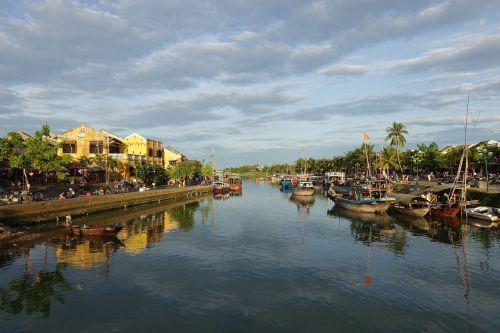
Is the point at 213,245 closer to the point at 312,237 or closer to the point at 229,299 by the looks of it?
the point at 312,237

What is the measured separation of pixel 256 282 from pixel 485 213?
37.2 m

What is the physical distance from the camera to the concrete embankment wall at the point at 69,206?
4138 cm

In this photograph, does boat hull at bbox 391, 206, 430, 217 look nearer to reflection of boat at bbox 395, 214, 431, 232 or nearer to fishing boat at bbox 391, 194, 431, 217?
fishing boat at bbox 391, 194, 431, 217

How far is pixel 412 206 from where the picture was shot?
56406 millimetres

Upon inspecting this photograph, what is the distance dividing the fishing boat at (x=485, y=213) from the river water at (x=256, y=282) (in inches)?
156

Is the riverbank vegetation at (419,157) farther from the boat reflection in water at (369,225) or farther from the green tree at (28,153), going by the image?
the green tree at (28,153)

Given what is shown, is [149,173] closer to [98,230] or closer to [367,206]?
[367,206]

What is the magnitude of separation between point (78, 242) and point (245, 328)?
25255mm

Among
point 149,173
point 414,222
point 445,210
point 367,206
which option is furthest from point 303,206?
point 149,173

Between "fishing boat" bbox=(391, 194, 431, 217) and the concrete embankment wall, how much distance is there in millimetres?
44951

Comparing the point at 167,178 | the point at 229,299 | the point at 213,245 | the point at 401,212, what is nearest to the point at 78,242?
the point at 213,245

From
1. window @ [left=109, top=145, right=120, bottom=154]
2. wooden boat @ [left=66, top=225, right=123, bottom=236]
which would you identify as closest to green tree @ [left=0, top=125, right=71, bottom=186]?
wooden boat @ [left=66, top=225, right=123, bottom=236]

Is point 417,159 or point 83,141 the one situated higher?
point 83,141

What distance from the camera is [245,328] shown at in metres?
18.9
